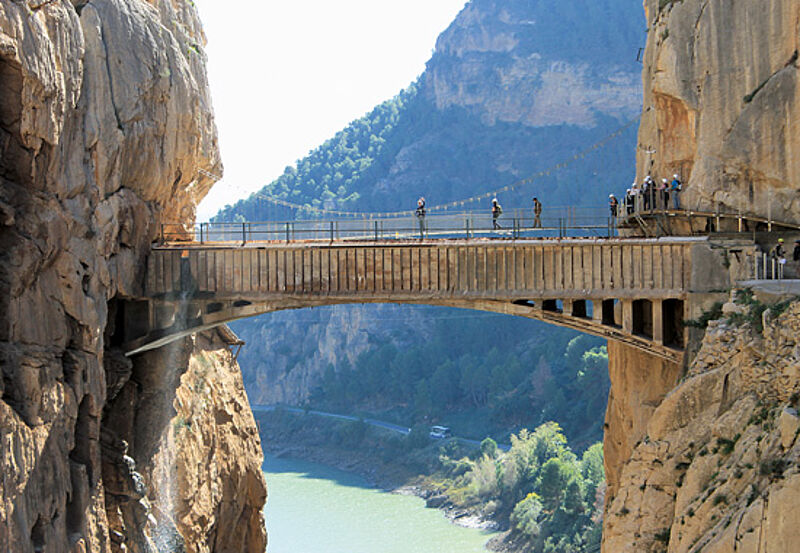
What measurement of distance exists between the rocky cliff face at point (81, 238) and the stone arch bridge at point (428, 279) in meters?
0.95

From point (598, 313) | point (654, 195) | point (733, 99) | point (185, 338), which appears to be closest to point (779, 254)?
point (733, 99)

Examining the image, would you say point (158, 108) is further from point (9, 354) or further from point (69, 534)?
point (69, 534)

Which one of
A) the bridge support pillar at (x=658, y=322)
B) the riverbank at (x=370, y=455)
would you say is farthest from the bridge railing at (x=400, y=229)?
the riverbank at (x=370, y=455)

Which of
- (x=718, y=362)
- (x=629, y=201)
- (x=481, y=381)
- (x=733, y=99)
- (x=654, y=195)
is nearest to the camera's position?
(x=718, y=362)

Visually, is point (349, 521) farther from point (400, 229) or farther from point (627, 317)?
point (627, 317)

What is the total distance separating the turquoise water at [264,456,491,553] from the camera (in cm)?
6284

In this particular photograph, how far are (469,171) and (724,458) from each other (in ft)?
406

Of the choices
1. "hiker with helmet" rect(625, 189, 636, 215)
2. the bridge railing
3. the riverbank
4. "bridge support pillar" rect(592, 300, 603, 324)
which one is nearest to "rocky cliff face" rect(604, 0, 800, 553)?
"hiker with helmet" rect(625, 189, 636, 215)

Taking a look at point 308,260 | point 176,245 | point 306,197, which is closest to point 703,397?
point 308,260

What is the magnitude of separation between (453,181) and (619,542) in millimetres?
120367

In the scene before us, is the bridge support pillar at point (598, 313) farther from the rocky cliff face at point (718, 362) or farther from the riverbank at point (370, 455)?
the riverbank at point (370, 455)

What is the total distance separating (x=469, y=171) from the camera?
141000mm

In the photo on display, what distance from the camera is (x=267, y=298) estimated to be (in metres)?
23.7

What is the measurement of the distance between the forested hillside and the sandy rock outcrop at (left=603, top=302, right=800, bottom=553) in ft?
243
